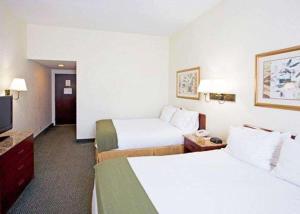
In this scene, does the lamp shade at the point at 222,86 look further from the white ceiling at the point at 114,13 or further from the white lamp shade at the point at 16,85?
the white lamp shade at the point at 16,85

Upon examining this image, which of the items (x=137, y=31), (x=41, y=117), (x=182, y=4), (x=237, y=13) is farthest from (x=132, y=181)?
(x=41, y=117)

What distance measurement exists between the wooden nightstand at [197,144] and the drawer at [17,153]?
2228mm

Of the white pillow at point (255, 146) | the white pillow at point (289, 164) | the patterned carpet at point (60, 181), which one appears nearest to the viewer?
the white pillow at point (289, 164)

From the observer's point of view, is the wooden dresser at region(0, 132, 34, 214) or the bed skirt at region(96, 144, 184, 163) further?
the bed skirt at region(96, 144, 184, 163)

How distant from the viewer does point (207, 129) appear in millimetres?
3277

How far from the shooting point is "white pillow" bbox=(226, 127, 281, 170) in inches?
69.4

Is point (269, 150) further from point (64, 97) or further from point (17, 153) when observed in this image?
point (64, 97)

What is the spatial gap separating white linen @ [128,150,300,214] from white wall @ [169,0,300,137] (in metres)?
0.75

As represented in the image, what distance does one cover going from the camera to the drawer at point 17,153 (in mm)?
2008

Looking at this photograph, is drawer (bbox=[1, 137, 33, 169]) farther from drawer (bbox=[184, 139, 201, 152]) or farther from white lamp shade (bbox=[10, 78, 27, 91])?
drawer (bbox=[184, 139, 201, 152])

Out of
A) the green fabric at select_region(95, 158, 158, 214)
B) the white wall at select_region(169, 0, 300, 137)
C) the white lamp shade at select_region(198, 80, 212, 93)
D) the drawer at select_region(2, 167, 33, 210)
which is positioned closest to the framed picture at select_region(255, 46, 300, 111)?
the white wall at select_region(169, 0, 300, 137)

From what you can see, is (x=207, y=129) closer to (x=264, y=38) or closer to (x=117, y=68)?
(x=264, y=38)

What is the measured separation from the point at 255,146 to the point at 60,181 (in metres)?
2.60

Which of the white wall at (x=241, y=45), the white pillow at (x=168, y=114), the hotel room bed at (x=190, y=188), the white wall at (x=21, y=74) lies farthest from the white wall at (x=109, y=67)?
the hotel room bed at (x=190, y=188)
